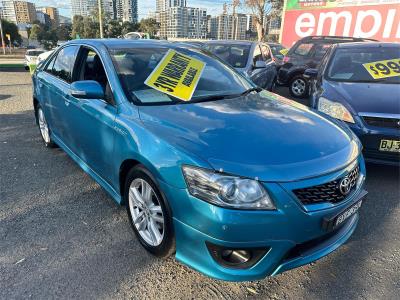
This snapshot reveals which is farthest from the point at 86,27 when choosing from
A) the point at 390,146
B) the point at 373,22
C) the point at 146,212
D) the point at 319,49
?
the point at 146,212

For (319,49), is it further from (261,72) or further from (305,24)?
(305,24)

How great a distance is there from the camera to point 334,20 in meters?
17.3

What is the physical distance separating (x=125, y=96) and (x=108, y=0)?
178 feet

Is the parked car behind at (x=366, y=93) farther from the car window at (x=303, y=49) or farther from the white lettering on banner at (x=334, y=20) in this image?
the white lettering on banner at (x=334, y=20)

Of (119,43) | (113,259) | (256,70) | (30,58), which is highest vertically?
(119,43)

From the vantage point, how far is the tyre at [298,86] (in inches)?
373

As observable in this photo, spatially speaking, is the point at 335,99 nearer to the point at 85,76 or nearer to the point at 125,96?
the point at 125,96

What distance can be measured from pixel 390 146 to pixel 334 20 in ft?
52.2

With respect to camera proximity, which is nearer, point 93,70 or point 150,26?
point 93,70

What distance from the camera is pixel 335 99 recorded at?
166 inches

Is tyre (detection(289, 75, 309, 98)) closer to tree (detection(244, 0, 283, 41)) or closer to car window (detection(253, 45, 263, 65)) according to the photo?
car window (detection(253, 45, 263, 65))

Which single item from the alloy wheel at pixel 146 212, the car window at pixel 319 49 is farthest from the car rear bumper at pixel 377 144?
the car window at pixel 319 49

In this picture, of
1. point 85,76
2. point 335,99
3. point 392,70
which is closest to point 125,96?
point 85,76

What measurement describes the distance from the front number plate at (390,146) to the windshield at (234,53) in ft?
13.3
